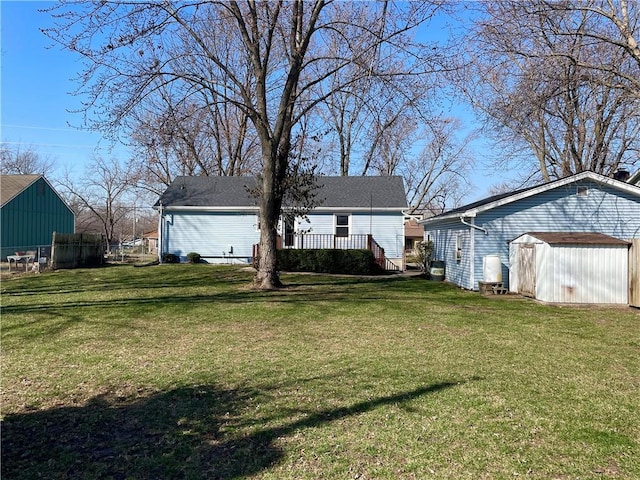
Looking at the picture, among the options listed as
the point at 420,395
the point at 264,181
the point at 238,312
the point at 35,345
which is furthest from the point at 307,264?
the point at 420,395

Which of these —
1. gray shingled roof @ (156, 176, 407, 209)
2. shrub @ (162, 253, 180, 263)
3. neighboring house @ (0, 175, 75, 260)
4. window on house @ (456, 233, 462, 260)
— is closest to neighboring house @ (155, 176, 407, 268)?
gray shingled roof @ (156, 176, 407, 209)

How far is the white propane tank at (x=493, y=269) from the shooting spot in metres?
14.2

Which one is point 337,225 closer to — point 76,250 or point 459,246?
point 459,246

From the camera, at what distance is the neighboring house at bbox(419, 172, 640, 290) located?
47.9 feet

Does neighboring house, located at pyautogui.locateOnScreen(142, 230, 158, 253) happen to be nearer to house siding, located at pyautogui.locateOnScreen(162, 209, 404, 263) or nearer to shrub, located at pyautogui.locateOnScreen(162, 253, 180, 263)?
house siding, located at pyautogui.locateOnScreen(162, 209, 404, 263)

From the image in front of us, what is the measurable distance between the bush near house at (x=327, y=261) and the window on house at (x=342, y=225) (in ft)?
12.3

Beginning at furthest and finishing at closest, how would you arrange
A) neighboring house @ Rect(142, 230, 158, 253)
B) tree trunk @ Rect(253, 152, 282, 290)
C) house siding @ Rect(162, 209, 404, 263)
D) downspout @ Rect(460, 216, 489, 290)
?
neighboring house @ Rect(142, 230, 158, 253) → house siding @ Rect(162, 209, 404, 263) → downspout @ Rect(460, 216, 489, 290) → tree trunk @ Rect(253, 152, 282, 290)

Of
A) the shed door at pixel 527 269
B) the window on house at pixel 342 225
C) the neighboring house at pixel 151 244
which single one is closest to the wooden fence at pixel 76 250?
the window on house at pixel 342 225

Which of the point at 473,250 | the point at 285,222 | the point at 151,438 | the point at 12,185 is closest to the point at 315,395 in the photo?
the point at 151,438

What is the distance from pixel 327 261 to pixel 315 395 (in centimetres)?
1454

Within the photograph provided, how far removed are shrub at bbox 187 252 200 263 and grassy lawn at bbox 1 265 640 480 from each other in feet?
43.6

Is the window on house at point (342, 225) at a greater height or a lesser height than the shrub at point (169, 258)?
greater

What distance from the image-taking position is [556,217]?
48.6 feet

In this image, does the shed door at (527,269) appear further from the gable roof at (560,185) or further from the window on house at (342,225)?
the window on house at (342,225)
